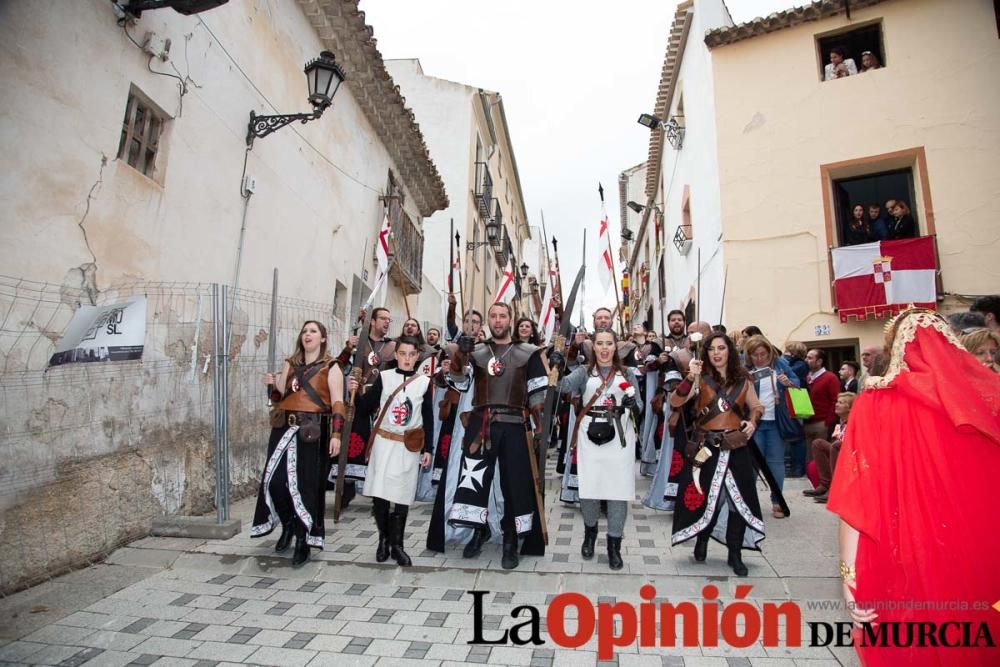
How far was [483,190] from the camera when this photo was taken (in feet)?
67.6

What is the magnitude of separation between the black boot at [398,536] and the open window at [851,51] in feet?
35.7

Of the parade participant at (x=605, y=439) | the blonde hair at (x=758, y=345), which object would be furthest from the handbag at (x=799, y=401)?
the parade participant at (x=605, y=439)

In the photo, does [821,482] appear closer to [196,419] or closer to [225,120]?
[196,419]

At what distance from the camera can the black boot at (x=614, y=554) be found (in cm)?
400

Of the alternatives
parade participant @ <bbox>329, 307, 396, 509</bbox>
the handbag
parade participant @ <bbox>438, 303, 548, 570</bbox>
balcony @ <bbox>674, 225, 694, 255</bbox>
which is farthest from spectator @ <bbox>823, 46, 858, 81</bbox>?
parade participant @ <bbox>329, 307, 396, 509</bbox>

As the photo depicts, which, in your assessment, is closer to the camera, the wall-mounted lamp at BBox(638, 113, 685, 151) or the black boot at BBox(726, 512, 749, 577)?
the black boot at BBox(726, 512, 749, 577)

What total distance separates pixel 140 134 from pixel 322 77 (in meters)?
2.11

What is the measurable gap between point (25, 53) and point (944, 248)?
11.8 m

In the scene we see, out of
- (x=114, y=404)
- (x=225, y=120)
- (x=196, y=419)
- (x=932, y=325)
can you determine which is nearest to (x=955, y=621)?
(x=932, y=325)

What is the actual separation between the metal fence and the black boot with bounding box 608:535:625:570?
322cm

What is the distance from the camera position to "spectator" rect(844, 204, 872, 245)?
977 cm

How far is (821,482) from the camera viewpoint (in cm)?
598

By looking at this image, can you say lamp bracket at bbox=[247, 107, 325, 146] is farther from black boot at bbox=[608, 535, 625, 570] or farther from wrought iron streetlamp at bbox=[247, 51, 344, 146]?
black boot at bbox=[608, 535, 625, 570]

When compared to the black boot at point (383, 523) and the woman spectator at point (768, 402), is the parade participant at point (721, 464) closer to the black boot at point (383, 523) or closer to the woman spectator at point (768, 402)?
the woman spectator at point (768, 402)
